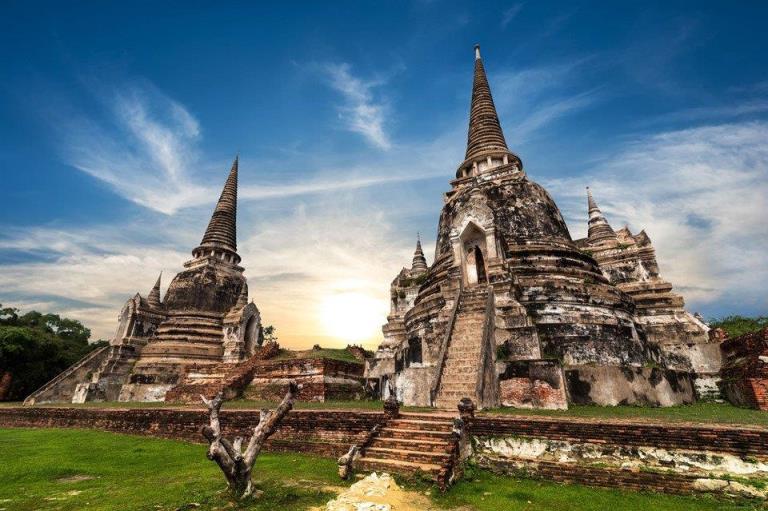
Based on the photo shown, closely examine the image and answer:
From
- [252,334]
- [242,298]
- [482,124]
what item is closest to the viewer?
[482,124]

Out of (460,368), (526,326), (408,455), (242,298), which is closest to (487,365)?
(460,368)

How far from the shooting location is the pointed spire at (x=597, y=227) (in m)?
21.8

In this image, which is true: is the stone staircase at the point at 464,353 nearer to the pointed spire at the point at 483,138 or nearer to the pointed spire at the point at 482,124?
the pointed spire at the point at 483,138

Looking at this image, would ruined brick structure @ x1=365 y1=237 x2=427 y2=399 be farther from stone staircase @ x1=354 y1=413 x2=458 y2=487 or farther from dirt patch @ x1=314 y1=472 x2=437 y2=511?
dirt patch @ x1=314 y1=472 x2=437 y2=511

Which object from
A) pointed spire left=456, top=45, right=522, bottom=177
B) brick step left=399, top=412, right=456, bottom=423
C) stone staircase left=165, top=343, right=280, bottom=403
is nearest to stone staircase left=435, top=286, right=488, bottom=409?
brick step left=399, top=412, right=456, bottom=423

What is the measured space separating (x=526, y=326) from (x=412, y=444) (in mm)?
5739

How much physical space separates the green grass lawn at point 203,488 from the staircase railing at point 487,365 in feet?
8.83

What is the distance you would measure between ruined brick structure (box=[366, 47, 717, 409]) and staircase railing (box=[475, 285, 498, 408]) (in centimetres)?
3

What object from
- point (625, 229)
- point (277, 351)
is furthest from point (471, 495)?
point (625, 229)

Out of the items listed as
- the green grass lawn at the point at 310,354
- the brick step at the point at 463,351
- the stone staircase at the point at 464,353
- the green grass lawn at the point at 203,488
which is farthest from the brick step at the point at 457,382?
the green grass lawn at the point at 310,354

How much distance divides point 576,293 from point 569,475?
25.3 feet

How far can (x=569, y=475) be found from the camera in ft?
20.5

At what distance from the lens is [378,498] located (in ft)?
17.9

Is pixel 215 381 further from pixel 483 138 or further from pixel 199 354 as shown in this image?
pixel 483 138
